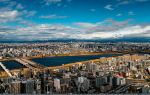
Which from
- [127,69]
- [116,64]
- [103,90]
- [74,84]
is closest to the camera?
[103,90]

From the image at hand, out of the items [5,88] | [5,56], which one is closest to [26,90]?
[5,88]

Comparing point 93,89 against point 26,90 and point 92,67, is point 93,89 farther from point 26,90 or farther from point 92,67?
point 92,67

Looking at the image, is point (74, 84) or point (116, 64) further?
point (116, 64)

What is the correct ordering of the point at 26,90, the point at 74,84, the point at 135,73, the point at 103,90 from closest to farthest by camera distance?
the point at 26,90
the point at 103,90
the point at 74,84
the point at 135,73

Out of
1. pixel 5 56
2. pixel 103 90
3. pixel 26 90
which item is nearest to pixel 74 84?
pixel 103 90

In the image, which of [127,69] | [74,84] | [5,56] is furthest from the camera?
[5,56]

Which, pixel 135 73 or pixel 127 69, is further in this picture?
pixel 127 69

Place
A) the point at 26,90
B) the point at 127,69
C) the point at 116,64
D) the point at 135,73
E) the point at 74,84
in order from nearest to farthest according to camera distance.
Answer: the point at 26,90, the point at 74,84, the point at 135,73, the point at 127,69, the point at 116,64

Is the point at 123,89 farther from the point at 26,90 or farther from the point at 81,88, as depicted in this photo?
the point at 26,90
